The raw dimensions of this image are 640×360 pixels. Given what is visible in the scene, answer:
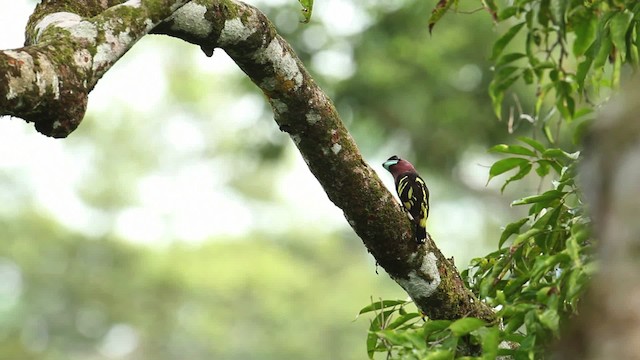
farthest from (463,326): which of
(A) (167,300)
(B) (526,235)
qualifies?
(A) (167,300)

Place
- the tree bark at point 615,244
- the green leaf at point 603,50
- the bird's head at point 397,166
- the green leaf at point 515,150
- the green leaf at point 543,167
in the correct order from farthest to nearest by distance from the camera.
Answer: the bird's head at point 397,166, the green leaf at point 543,167, the green leaf at point 515,150, the green leaf at point 603,50, the tree bark at point 615,244

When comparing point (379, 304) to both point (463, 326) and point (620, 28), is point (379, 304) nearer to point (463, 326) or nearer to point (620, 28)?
point (463, 326)

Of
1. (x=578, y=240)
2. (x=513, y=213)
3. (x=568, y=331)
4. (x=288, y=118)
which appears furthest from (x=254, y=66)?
(x=513, y=213)

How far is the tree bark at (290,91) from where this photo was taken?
2.06 meters

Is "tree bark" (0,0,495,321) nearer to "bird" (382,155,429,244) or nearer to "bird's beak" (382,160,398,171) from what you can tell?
"bird" (382,155,429,244)

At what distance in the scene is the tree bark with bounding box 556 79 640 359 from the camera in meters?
1.10

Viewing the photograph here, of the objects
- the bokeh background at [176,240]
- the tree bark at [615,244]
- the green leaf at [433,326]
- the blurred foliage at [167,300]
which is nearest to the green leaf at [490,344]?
the green leaf at [433,326]

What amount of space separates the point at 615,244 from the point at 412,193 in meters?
1.78

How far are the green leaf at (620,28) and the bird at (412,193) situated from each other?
0.66 meters

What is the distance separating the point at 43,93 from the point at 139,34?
35 centimetres

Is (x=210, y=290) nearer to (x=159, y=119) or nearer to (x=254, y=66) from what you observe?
(x=159, y=119)

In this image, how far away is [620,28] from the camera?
7.35 feet

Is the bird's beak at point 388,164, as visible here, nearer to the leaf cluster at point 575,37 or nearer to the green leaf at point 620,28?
the leaf cluster at point 575,37

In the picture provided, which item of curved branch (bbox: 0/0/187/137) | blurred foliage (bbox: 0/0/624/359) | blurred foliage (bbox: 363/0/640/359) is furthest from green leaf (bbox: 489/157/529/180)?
blurred foliage (bbox: 0/0/624/359)
